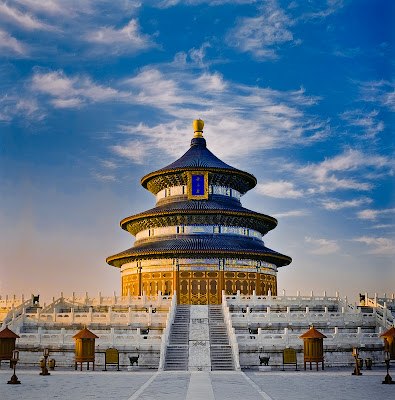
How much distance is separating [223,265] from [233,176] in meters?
11.0

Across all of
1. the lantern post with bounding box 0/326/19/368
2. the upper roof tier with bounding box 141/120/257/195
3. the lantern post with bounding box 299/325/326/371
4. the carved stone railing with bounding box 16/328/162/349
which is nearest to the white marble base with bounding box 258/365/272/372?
the lantern post with bounding box 299/325/326/371

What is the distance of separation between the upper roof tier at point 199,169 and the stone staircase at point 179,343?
22.1 metres

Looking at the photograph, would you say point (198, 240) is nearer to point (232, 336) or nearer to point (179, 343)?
point (179, 343)

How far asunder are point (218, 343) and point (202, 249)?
64.7ft

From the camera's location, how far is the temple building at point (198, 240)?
56.4 m

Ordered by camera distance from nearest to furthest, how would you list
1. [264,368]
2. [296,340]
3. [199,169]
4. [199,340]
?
[264,368] < [296,340] < [199,340] < [199,169]

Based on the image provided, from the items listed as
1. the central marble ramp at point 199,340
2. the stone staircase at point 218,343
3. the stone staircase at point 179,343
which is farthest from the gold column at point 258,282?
the stone staircase at point 179,343

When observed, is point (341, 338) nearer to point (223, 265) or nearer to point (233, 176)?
point (223, 265)

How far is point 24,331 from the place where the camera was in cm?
4066

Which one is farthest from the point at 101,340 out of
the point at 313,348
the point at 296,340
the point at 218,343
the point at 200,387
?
the point at 200,387

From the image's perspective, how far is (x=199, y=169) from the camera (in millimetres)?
61812

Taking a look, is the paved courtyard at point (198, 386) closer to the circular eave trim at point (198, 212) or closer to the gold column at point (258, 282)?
the gold column at point (258, 282)

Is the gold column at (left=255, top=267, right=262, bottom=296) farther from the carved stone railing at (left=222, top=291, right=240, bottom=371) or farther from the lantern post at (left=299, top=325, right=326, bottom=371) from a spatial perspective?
the lantern post at (left=299, top=325, right=326, bottom=371)

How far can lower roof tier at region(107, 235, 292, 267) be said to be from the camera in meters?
55.5
